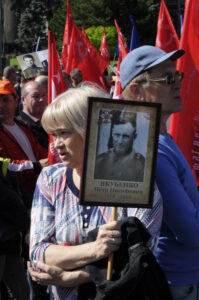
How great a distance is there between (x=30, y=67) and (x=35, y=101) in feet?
14.2

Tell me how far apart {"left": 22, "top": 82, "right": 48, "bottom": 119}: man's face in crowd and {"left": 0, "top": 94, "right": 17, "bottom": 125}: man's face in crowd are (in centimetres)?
65

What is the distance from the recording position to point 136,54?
9.25 feet

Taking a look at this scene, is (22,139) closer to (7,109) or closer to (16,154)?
(16,154)

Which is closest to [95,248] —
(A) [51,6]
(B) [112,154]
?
(B) [112,154]

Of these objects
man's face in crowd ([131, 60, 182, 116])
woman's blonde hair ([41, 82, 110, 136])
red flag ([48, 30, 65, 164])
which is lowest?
woman's blonde hair ([41, 82, 110, 136])

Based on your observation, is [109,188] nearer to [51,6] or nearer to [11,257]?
[11,257]

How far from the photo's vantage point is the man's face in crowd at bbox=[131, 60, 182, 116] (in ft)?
9.07

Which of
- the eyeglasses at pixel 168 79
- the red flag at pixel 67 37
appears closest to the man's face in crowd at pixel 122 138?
the eyeglasses at pixel 168 79

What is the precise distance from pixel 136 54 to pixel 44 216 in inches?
32.8

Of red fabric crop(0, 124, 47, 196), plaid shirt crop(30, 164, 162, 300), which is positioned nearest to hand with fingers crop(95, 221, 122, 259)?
plaid shirt crop(30, 164, 162, 300)

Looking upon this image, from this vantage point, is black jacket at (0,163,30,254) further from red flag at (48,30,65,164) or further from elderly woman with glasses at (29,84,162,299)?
red flag at (48,30,65,164)

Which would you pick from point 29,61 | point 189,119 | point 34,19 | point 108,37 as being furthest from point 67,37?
point 34,19

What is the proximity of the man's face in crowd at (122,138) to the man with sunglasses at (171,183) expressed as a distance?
1.18 ft

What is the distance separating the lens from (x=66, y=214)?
8.23 feet
